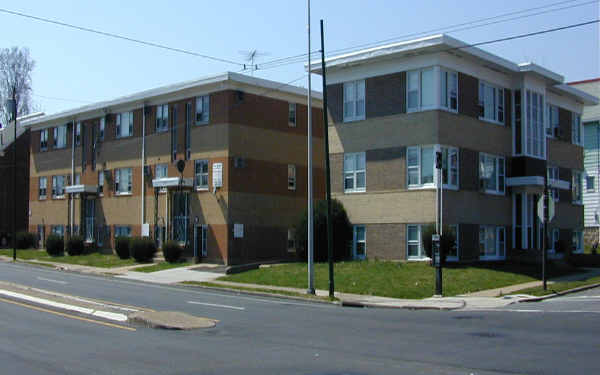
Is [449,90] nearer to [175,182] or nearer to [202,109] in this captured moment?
[202,109]

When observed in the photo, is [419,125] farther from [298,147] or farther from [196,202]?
[196,202]

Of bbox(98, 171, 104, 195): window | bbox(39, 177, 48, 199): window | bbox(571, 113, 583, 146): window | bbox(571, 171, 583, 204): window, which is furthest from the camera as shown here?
bbox(39, 177, 48, 199): window

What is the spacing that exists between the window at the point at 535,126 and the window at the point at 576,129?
21.1 feet

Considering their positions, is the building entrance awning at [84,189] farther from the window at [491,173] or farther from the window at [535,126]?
the window at [535,126]

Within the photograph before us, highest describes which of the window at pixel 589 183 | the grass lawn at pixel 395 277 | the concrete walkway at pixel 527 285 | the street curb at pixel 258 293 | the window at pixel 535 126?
the window at pixel 535 126

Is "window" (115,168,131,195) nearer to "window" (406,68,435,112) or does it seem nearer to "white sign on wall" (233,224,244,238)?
"white sign on wall" (233,224,244,238)

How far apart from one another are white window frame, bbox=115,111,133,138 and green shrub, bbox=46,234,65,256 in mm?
8036

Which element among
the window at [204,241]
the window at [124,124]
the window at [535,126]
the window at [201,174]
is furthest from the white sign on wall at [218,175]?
the window at [535,126]

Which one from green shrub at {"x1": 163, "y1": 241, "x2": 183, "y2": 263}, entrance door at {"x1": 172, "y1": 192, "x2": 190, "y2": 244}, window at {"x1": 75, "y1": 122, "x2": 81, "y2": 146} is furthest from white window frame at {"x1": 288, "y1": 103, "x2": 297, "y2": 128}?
window at {"x1": 75, "y1": 122, "x2": 81, "y2": 146}

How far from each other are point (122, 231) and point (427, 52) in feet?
74.5

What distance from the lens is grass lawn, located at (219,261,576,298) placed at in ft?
82.6

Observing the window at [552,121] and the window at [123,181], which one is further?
the window at [123,181]

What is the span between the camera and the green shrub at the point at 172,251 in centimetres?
3734

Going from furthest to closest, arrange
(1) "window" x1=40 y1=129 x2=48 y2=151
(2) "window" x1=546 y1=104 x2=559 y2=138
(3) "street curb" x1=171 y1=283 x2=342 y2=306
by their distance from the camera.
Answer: (1) "window" x1=40 y1=129 x2=48 y2=151
(2) "window" x1=546 y1=104 x2=559 y2=138
(3) "street curb" x1=171 y1=283 x2=342 y2=306
